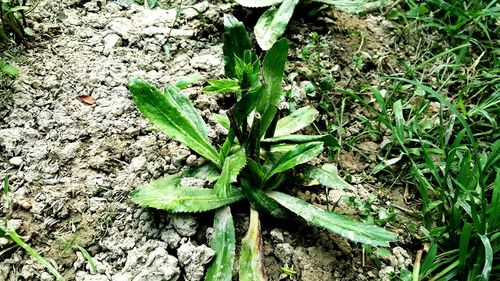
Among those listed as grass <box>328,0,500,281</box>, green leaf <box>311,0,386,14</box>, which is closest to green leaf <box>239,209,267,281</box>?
grass <box>328,0,500,281</box>

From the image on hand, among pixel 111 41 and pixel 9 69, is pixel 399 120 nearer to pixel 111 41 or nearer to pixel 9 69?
pixel 111 41

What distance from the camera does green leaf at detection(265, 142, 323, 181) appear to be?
1547 mm

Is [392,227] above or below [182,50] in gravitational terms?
below

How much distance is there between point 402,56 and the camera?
2246mm

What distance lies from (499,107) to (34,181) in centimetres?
171

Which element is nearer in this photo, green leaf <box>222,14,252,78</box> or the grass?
the grass

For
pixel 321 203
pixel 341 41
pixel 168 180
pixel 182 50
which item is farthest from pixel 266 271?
pixel 341 41

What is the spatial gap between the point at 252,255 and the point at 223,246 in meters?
0.09

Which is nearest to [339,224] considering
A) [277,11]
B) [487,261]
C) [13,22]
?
[487,261]

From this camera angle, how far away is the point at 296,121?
1.78 metres

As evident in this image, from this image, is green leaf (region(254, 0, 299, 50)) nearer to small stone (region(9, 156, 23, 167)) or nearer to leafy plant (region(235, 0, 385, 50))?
leafy plant (region(235, 0, 385, 50))

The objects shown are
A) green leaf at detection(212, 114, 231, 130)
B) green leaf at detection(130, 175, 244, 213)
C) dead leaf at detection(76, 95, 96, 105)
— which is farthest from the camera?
dead leaf at detection(76, 95, 96, 105)

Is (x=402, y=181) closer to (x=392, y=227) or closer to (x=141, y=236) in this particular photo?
(x=392, y=227)

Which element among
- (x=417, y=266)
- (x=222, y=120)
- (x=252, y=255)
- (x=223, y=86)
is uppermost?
(x=223, y=86)
